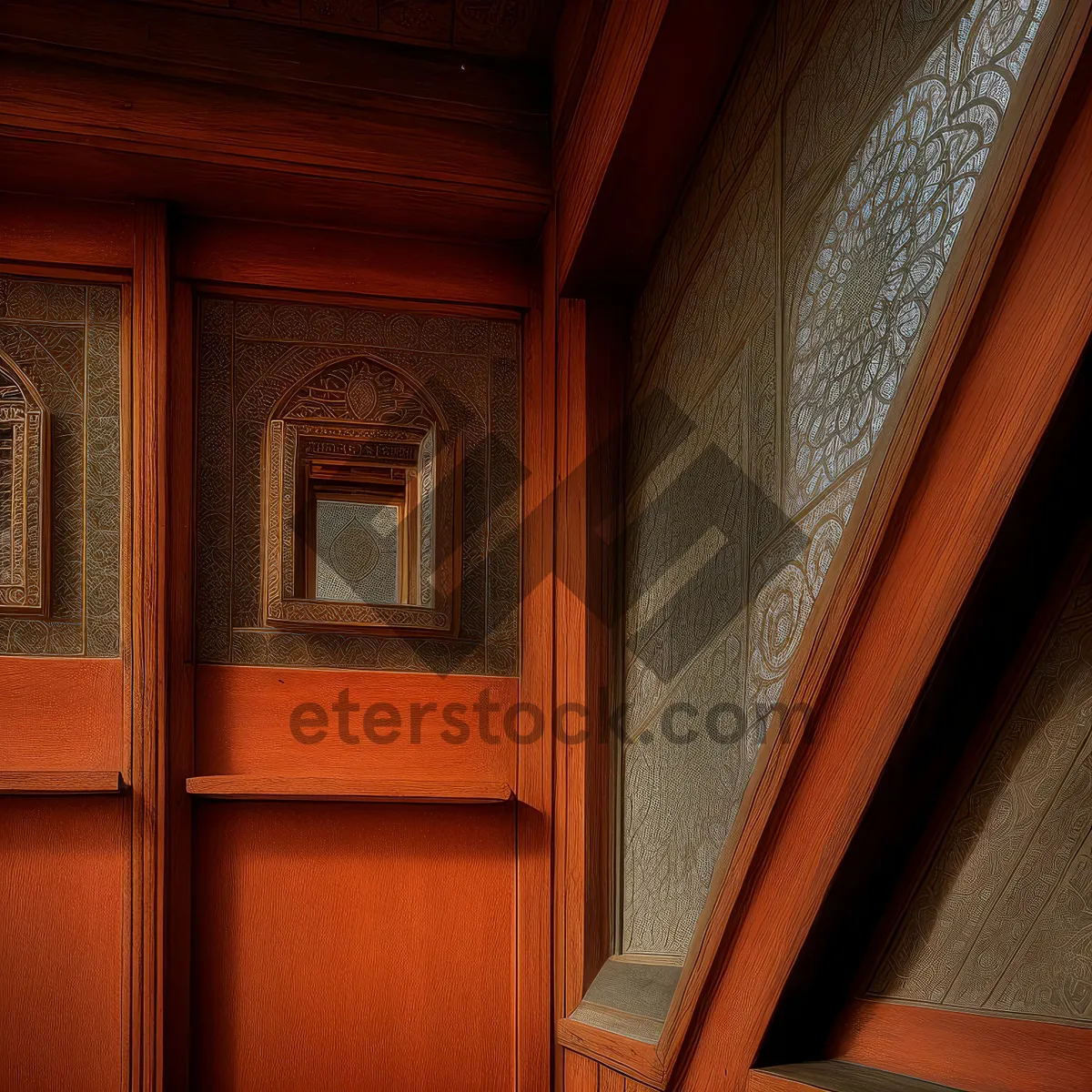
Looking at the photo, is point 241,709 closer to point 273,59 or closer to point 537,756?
point 537,756

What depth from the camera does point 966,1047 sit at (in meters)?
1.24

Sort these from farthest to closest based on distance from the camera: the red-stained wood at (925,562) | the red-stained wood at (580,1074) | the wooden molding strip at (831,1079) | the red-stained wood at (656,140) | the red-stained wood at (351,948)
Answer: the red-stained wood at (351,948)
the red-stained wood at (580,1074)
the red-stained wood at (656,140)
the wooden molding strip at (831,1079)
the red-stained wood at (925,562)

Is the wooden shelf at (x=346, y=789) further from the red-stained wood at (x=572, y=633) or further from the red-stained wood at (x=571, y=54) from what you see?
the red-stained wood at (x=571, y=54)

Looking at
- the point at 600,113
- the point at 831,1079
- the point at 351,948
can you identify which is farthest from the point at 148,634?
the point at 831,1079

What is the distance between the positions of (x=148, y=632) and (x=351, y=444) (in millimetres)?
569

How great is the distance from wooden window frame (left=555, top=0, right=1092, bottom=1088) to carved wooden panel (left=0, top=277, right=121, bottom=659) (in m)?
0.92

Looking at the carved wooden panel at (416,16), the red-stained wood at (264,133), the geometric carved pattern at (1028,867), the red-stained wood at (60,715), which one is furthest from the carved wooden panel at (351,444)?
the geometric carved pattern at (1028,867)

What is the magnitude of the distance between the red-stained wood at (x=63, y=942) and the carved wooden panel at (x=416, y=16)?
1604 mm

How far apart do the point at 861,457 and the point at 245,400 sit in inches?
58.0

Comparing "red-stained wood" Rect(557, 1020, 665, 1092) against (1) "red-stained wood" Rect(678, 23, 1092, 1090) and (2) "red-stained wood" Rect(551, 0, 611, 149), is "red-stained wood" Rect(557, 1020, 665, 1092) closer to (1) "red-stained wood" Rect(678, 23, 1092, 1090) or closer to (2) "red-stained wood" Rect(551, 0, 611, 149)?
(1) "red-stained wood" Rect(678, 23, 1092, 1090)

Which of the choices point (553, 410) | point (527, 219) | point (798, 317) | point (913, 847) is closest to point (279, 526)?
point (553, 410)

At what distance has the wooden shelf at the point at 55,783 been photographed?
2.25 metres

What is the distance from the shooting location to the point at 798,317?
5.72 ft

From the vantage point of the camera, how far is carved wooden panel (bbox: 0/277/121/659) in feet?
7.78
